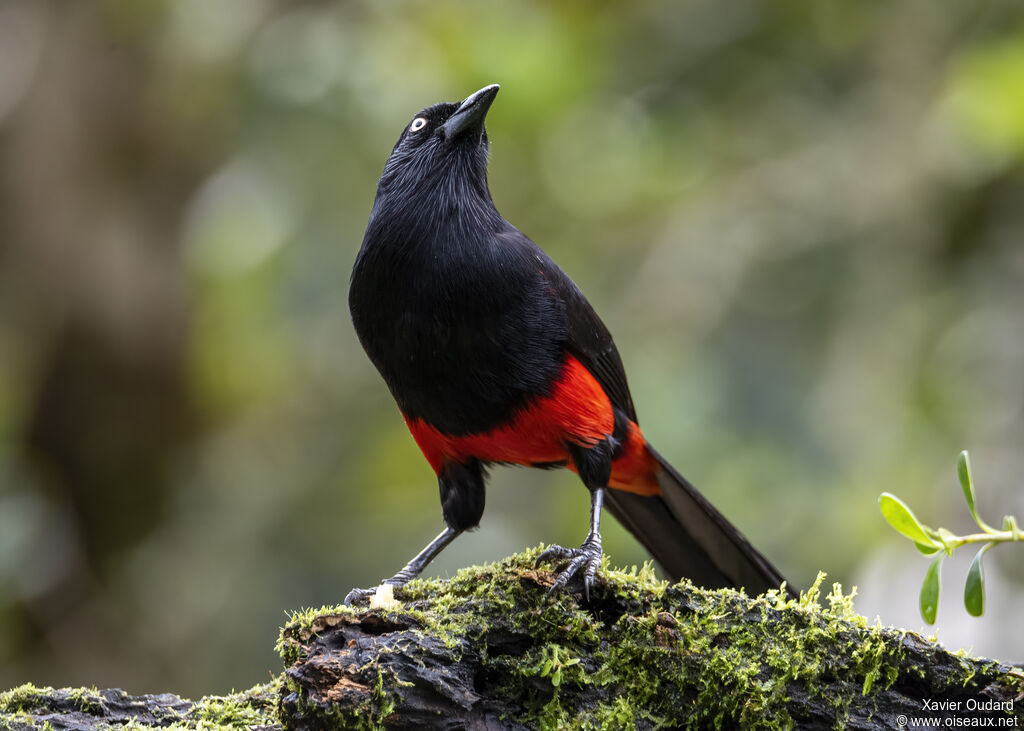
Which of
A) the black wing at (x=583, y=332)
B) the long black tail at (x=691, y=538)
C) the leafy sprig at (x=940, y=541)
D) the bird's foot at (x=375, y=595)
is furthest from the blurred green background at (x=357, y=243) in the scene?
the leafy sprig at (x=940, y=541)

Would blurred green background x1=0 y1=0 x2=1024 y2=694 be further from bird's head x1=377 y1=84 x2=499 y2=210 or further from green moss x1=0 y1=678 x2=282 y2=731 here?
green moss x1=0 y1=678 x2=282 y2=731

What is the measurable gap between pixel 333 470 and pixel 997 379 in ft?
14.0

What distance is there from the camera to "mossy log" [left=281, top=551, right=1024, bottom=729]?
2.85m

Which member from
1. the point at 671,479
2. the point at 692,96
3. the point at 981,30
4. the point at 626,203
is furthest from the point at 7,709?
the point at 981,30

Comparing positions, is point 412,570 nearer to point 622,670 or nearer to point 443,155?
point 622,670

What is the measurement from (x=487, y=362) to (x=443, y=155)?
42.3 inches

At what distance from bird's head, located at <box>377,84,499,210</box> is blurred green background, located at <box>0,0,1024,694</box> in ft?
6.64

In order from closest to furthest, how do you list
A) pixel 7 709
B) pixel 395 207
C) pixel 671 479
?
pixel 7 709
pixel 395 207
pixel 671 479

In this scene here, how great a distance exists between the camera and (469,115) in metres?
4.16

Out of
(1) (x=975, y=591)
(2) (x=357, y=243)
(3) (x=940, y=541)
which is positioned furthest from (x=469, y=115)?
(2) (x=357, y=243)

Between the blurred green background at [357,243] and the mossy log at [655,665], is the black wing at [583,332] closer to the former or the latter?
the mossy log at [655,665]

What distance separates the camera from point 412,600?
3393 millimetres

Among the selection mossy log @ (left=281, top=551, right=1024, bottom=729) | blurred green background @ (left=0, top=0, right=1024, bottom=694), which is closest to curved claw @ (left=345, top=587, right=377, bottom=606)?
mossy log @ (left=281, top=551, right=1024, bottom=729)

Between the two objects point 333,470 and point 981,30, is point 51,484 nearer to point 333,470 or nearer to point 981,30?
point 333,470
